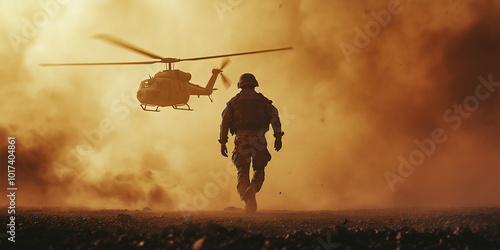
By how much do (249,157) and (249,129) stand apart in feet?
2.02

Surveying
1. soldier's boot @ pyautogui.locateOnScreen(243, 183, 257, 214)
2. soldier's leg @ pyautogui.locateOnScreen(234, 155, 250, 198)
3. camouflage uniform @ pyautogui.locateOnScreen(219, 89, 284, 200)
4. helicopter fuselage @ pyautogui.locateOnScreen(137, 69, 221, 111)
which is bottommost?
soldier's boot @ pyautogui.locateOnScreen(243, 183, 257, 214)

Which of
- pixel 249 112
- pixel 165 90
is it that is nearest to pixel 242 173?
pixel 249 112

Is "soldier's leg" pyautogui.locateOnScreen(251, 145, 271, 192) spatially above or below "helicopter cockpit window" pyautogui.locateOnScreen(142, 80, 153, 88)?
below

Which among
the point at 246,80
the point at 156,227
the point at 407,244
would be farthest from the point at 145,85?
the point at 407,244

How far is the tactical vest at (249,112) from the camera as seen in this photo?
1099cm

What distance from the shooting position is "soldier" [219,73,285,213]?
11.0 metres

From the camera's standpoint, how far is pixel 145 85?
2000 centimetres

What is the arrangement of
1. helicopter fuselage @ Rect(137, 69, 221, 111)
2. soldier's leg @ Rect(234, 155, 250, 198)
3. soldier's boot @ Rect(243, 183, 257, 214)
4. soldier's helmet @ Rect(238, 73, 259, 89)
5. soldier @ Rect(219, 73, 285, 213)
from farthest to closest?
helicopter fuselage @ Rect(137, 69, 221, 111), soldier's helmet @ Rect(238, 73, 259, 89), soldier @ Rect(219, 73, 285, 213), soldier's leg @ Rect(234, 155, 250, 198), soldier's boot @ Rect(243, 183, 257, 214)

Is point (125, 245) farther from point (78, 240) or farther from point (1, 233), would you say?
point (1, 233)

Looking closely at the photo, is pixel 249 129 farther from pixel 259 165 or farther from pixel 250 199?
pixel 250 199

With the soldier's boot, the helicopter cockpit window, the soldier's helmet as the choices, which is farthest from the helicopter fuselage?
the soldier's boot

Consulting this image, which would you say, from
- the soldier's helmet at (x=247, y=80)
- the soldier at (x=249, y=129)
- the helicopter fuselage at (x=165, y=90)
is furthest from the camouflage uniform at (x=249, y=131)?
the helicopter fuselage at (x=165, y=90)

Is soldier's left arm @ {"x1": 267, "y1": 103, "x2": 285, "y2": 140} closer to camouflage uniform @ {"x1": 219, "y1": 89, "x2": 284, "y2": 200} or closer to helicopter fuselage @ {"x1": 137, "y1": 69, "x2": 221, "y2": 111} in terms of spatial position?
camouflage uniform @ {"x1": 219, "y1": 89, "x2": 284, "y2": 200}

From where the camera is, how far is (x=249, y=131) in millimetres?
11078
